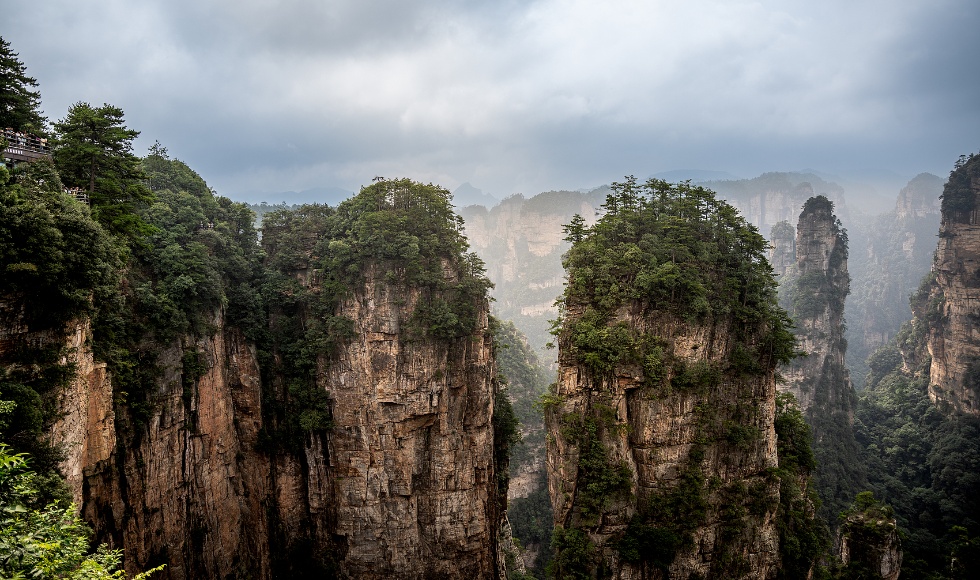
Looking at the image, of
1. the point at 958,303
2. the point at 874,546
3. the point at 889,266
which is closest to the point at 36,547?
the point at 874,546

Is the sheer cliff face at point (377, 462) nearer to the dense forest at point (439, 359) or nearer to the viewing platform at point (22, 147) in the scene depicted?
the dense forest at point (439, 359)

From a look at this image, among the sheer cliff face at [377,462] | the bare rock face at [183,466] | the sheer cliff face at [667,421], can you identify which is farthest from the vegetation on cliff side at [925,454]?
the bare rock face at [183,466]

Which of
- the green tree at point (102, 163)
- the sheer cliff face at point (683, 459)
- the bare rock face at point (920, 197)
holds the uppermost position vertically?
the bare rock face at point (920, 197)

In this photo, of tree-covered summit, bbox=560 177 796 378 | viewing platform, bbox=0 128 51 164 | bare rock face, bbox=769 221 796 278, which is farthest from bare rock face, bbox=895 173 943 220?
viewing platform, bbox=0 128 51 164

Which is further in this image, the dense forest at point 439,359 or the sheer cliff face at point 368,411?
the sheer cliff face at point 368,411

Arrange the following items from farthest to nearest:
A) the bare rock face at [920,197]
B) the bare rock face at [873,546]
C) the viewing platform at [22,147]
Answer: the bare rock face at [920,197], the bare rock face at [873,546], the viewing platform at [22,147]

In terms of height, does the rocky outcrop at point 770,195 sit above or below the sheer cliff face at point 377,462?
above

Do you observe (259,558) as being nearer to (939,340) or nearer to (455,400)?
(455,400)
